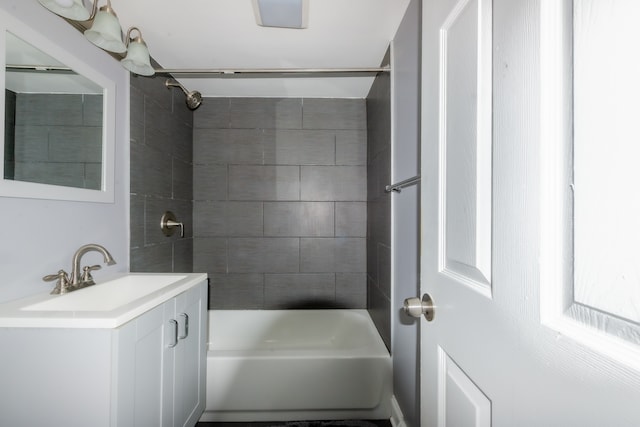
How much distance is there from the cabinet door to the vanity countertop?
100mm

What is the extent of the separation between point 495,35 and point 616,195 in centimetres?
35

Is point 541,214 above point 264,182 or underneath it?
underneath

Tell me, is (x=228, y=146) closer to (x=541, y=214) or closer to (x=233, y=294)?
(x=233, y=294)

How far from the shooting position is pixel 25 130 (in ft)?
3.89

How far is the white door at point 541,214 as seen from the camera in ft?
1.00

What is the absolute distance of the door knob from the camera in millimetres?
746

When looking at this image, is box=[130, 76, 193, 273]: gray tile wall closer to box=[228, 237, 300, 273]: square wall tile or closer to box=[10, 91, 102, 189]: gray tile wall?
box=[10, 91, 102, 189]: gray tile wall

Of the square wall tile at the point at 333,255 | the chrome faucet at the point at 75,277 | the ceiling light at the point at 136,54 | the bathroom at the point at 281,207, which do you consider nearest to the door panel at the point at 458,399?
the chrome faucet at the point at 75,277

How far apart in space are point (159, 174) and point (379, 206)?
5.20ft

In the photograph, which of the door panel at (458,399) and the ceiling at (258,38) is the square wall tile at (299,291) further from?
the door panel at (458,399)

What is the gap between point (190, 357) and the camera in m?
1.52

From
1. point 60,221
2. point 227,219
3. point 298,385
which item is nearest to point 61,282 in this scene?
point 60,221

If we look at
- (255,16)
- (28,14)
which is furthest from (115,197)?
(255,16)

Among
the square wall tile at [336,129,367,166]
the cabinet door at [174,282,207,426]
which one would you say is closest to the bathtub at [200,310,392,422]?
the cabinet door at [174,282,207,426]
